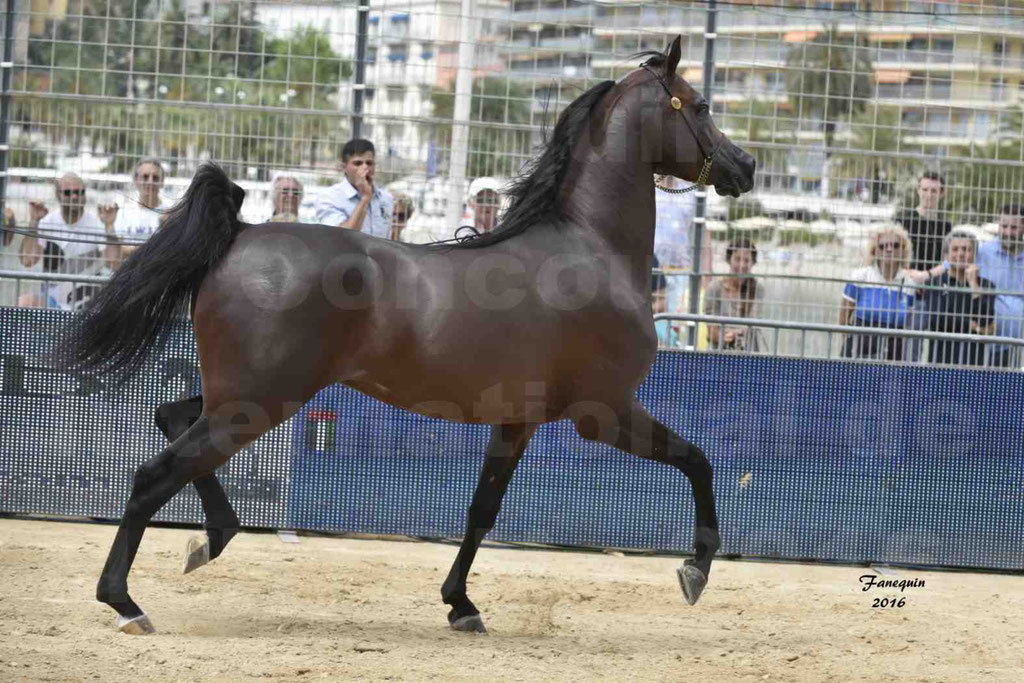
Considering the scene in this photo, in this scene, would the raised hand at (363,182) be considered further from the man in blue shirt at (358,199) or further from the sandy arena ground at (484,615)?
the sandy arena ground at (484,615)

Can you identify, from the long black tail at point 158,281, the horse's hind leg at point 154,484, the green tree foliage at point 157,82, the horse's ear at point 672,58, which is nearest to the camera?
the horse's hind leg at point 154,484

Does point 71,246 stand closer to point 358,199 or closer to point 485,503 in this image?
point 358,199

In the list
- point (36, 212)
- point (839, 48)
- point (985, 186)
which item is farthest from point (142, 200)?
point (985, 186)

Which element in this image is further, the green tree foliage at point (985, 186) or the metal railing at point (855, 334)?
the green tree foliage at point (985, 186)

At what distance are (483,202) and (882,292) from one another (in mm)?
2626

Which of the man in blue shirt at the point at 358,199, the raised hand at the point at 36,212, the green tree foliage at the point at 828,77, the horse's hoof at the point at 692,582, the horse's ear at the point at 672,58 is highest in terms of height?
the green tree foliage at the point at 828,77

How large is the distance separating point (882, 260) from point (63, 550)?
204 inches

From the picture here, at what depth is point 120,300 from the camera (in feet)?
16.8

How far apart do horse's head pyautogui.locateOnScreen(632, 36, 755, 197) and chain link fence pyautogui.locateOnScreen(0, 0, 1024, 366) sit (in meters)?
2.17

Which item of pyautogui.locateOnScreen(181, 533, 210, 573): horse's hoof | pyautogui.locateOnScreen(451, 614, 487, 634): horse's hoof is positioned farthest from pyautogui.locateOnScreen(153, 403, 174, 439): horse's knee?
pyautogui.locateOnScreen(451, 614, 487, 634): horse's hoof

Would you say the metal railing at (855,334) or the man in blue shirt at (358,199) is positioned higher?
the man in blue shirt at (358,199)

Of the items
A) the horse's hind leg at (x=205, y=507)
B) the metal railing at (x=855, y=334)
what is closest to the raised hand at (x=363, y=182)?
the metal railing at (x=855, y=334)

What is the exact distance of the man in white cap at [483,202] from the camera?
784cm

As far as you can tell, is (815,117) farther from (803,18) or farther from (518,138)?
(518,138)
